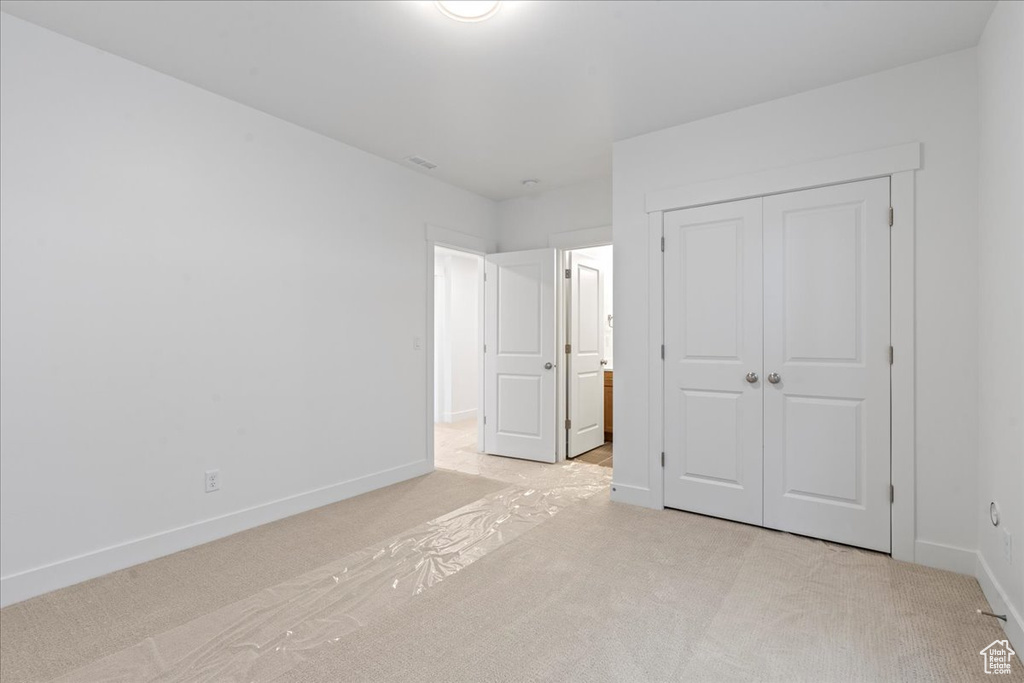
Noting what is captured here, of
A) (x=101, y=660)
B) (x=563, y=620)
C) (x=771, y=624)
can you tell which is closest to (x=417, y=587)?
(x=563, y=620)

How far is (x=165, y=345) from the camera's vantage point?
2750 mm

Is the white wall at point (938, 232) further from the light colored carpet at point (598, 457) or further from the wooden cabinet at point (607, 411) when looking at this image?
the wooden cabinet at point (607, 411)

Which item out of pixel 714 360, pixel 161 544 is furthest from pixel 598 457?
pixel 161 544

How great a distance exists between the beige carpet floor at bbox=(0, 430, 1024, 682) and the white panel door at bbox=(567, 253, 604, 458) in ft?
6.37

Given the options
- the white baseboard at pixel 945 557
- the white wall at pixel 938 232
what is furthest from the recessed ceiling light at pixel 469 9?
the white baseboard at pixel 945 557

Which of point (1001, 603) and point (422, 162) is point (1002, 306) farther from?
point (422, 162)

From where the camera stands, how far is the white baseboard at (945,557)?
2.45 m

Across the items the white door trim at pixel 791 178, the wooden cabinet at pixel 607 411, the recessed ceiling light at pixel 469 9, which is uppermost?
the recessed ceiling light at pixel 469 9

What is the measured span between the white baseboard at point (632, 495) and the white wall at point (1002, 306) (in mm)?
1659

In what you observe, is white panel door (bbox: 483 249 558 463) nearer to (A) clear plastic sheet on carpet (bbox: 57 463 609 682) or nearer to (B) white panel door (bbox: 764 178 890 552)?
(A) clear plastic sheet on carpet (bbox: 57 463 609 682)

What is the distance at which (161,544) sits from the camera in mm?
2699

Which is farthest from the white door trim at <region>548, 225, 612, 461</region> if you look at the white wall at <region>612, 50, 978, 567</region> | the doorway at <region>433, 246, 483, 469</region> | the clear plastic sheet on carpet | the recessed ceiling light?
the recessed ceiling light

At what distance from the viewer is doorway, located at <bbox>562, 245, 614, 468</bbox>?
488 centimetres

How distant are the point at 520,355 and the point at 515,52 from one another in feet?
9.36
